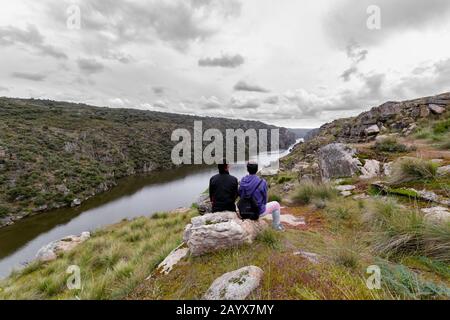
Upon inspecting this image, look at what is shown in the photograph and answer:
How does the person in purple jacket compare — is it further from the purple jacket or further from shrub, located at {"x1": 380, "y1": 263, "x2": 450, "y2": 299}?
shrub, located at {"x1": 380, "y1": 263, "x2": 450, "y2": 299}

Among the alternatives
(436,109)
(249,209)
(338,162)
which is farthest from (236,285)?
(436,109)

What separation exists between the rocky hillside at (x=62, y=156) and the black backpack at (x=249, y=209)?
4953 cm

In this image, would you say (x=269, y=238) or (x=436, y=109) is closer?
(x=269, y=238)

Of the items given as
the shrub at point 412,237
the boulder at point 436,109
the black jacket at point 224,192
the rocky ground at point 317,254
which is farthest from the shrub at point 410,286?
the boulder at point 436,109

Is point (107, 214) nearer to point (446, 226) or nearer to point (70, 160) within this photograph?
point (70, 160)

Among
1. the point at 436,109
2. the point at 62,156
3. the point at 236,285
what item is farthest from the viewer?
the point at 62,156

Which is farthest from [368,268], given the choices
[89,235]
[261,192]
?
[89,235]

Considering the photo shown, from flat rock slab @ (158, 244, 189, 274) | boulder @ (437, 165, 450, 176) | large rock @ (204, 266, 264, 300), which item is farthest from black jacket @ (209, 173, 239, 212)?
boulder @ (437, 165, 450, 176)

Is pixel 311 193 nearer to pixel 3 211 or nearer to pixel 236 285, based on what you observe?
pixel 236 285

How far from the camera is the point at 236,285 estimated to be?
2.67 metres

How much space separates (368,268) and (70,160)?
72484mm

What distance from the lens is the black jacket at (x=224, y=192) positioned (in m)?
4.87

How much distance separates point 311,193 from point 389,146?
191 inches
